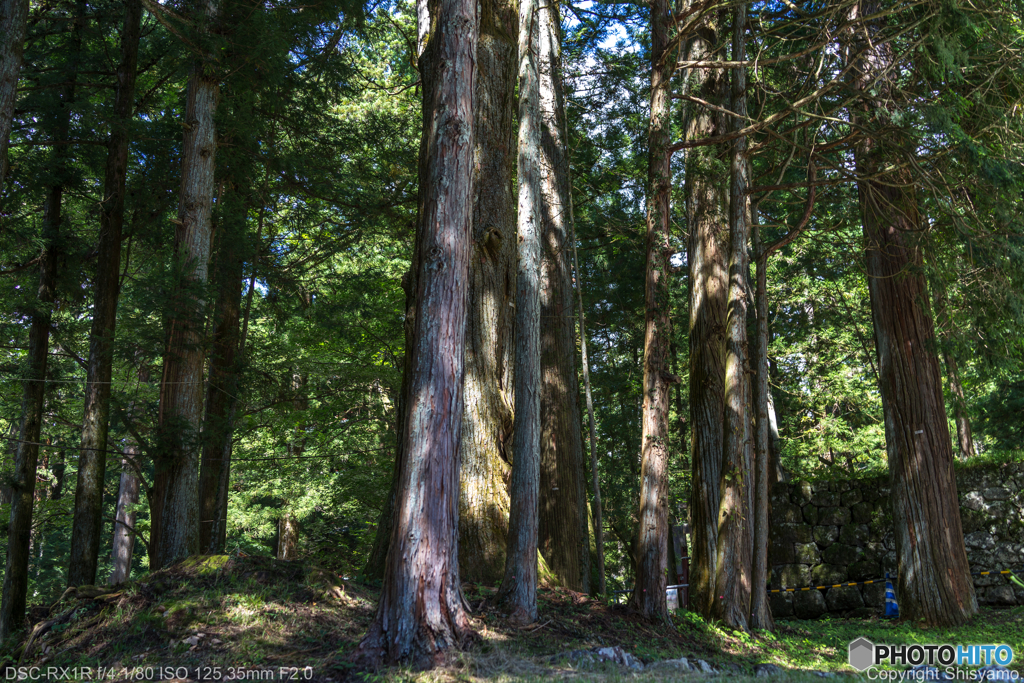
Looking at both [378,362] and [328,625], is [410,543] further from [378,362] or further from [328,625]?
[378,362]

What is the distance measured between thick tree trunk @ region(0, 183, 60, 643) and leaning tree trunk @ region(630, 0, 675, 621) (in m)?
7.25

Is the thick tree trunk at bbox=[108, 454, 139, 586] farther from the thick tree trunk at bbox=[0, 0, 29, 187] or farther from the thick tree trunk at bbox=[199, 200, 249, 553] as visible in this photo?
the thick tree trunk at bbox=[0, 0, 29, 187]

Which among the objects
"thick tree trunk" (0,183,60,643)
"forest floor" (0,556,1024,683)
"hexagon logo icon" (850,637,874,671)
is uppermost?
"thick tree trunk" (0,183,60,643)

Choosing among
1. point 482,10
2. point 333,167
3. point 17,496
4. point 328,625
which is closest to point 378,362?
point 333,167

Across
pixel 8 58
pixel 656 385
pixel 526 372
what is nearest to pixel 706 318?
pixel 656 385

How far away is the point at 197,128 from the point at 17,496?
5308mm

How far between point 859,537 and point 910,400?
3.33 meters

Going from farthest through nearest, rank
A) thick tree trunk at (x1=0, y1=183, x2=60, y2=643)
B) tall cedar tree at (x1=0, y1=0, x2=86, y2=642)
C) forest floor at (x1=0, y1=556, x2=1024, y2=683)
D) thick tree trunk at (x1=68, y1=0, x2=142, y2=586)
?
tall cedar tree at (x1=0, y1=0, x2=86, y2=642)
thick tree trunk at (x1=0, y1=183, x2=60, y2=643)
thick tree trunk at (x1=68, y1=0, x2=142, y2=586)
forest floor at (x1=0, y1=556, x2=1024, y2=683)

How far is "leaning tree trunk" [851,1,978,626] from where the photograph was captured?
26.1 ft

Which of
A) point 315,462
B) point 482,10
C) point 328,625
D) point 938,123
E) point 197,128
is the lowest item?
point 328,625

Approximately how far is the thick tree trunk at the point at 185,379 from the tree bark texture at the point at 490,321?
9.63 ft

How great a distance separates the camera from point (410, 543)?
4.24m

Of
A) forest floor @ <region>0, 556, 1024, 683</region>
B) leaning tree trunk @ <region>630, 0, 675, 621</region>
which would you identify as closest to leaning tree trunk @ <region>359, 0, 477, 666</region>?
forest floor @ <region>0, 556, 1024, 683</region>

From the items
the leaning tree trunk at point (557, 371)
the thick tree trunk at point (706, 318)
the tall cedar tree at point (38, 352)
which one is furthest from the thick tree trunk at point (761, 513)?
the tall cedar tree at point (38, 352)
